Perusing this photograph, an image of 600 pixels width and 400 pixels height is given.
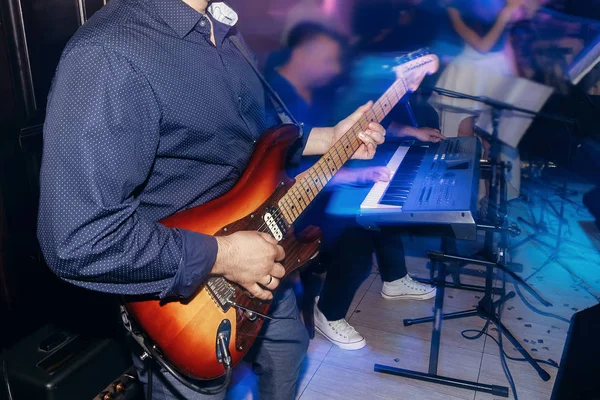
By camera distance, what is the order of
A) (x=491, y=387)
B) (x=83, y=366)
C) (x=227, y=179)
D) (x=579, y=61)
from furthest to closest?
(x=579, y=61), (x=491, y=387), (x=83, y=366), (x=227, y=179)

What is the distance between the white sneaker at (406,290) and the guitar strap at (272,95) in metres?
1.75

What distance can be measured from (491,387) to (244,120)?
5.97 ft

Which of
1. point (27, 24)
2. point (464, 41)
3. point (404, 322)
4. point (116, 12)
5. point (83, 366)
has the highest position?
point (116, 12)

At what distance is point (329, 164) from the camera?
1792 mm

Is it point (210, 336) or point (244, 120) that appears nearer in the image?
point (210, 336)

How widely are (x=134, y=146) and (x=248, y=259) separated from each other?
16.8 inches

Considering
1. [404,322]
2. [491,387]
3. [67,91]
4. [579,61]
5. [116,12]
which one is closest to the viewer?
[67,91]

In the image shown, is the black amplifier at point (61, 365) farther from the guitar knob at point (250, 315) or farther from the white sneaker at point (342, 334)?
the white sneaker at point (342, 334)

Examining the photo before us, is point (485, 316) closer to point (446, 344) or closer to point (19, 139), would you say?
point (446, 344)

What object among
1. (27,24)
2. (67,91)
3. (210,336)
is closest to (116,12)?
(67,91)

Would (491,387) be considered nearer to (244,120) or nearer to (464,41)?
(244,120)

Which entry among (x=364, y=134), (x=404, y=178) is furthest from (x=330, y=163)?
(x=404, y=178)

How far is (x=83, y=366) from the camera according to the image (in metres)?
1.79

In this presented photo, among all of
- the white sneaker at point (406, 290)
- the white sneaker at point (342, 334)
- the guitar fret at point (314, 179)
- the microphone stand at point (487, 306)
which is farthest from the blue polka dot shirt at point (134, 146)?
the white sneaker at point (406, 290)
